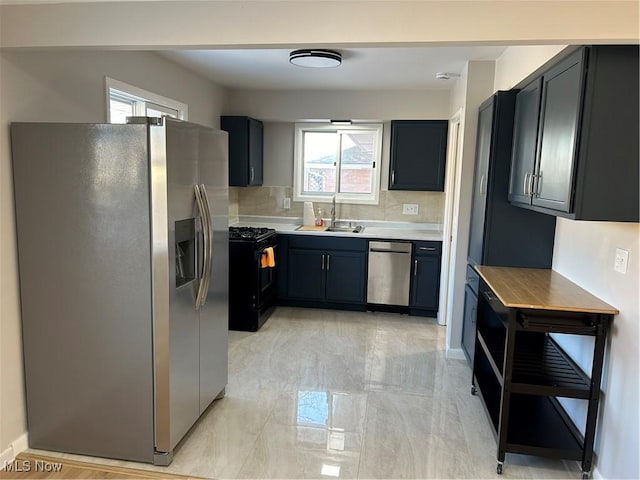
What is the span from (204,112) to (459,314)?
10.0 ft

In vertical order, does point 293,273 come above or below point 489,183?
below

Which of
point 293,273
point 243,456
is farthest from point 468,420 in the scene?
point 293,273

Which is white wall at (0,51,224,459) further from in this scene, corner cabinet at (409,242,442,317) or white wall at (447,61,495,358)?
corner cabinet at (409,242,442,317)

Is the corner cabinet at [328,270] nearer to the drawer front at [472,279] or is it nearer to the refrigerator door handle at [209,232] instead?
the drawer front at [472,279]

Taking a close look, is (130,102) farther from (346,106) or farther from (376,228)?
(376,228)

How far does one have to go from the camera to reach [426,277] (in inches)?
189

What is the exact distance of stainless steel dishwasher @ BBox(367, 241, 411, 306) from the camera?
4797 mm

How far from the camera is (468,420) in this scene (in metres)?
2.86

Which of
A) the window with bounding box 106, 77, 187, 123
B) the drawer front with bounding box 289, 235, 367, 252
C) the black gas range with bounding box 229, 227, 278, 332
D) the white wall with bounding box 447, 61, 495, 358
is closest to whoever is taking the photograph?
the window with bounding box 106, 77, 187, 123


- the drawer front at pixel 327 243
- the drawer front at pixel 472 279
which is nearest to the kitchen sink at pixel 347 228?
the drawer front at pixel 327 243

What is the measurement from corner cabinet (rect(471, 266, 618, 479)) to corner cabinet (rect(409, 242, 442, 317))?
1.82 metres

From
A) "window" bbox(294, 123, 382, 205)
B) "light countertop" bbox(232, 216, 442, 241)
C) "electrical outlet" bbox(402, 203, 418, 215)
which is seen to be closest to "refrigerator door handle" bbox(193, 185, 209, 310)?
"light countertop" bbox(232, 216, 442, 241)

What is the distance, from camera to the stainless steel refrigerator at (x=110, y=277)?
2.20m

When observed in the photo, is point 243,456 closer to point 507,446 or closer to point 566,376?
point 507,446
